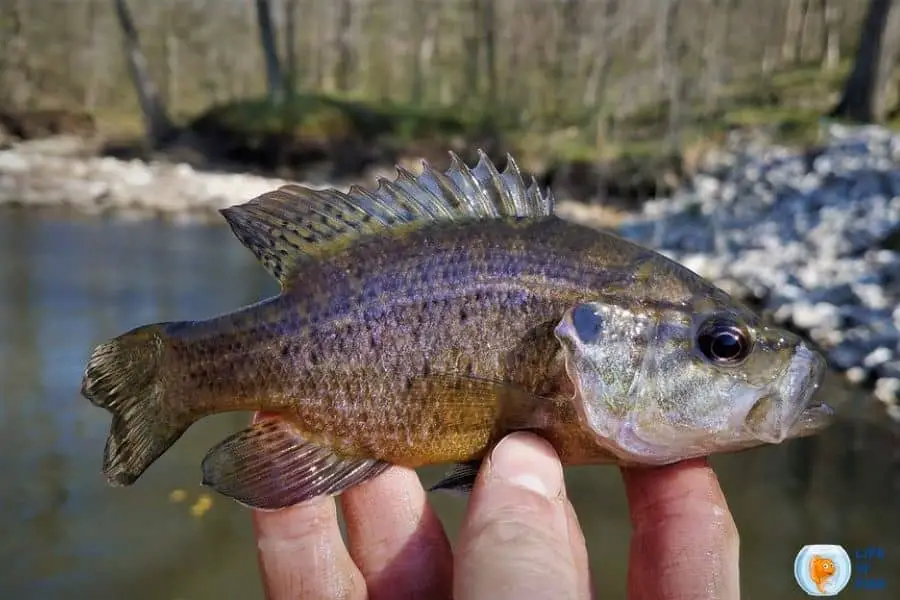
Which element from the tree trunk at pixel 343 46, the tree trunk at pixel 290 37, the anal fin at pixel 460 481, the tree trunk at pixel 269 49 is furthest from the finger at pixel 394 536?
the tree trunk at pixel 343 46

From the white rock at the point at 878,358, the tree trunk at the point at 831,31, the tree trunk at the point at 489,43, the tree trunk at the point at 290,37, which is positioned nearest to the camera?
the white rock at the point at 878,358

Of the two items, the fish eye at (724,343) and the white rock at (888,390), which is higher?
the fish eye at (724,343)

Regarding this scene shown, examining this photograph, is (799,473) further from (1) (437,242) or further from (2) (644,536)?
(1) (437,242)

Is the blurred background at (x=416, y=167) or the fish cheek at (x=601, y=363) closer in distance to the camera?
the fish cheek at (x=601, y=363)

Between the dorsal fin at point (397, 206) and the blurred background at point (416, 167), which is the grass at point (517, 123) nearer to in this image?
the blurred background at point (416, 167)

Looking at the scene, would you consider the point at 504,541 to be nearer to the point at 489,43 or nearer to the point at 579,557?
the point at 579,557

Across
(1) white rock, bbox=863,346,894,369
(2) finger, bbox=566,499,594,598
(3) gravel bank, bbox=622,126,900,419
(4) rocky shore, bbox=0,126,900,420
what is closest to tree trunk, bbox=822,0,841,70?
(4) rocky shore, bbox=0,126,900,420

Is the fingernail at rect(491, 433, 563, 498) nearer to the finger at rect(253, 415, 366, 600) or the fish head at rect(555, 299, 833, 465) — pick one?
the fish head at rect(555, 299, 833, 465)
